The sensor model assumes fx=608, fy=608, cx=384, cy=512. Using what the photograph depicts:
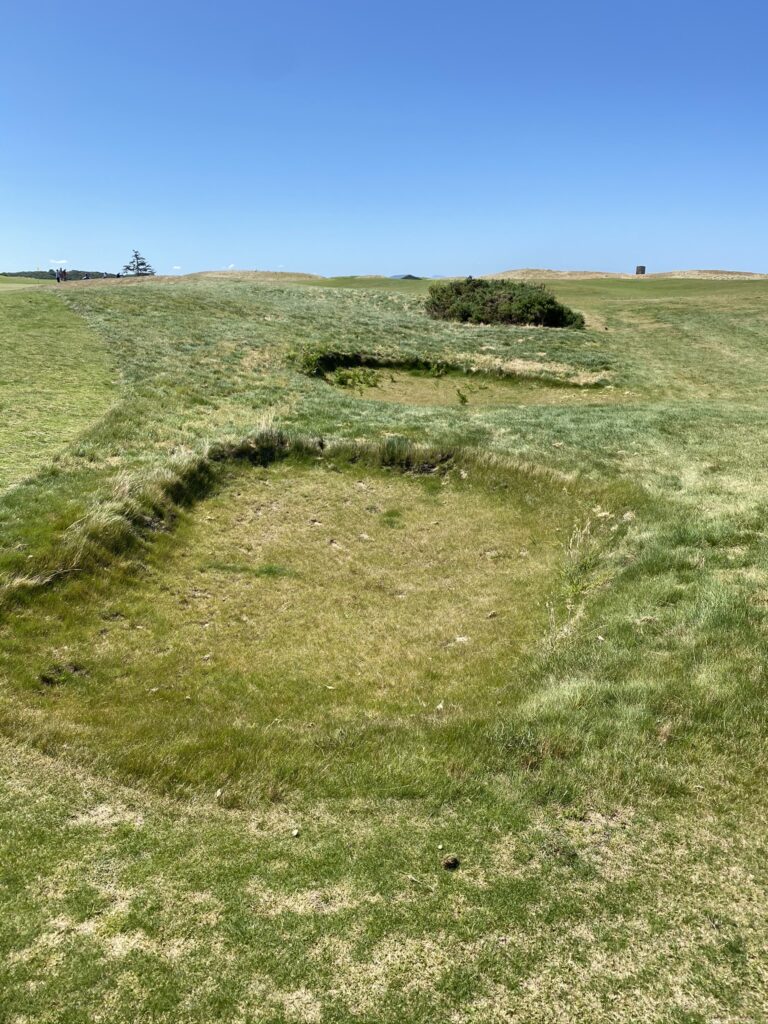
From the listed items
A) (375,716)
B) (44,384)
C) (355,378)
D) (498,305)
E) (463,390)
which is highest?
(498,305)

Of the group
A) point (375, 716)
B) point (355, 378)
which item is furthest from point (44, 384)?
point (375, 716)

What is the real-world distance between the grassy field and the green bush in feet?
78.9

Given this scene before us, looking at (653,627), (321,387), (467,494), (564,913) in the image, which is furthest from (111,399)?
(564,913)

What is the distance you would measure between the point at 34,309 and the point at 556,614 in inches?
1187

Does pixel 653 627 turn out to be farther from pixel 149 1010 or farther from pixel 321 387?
pixel 321 387

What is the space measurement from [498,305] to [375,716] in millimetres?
39461

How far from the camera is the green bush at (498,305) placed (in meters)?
40.4

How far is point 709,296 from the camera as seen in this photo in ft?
168

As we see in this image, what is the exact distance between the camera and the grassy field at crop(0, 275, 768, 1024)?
14.5ft

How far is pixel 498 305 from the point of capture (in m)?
42.4

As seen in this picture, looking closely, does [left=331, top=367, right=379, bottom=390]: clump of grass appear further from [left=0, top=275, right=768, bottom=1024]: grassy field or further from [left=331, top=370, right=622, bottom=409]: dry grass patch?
[left=0, top=275, right=768, bottom=1024]: grassy field

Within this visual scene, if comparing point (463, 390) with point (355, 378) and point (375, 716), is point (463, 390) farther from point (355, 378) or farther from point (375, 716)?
point (375, 716)

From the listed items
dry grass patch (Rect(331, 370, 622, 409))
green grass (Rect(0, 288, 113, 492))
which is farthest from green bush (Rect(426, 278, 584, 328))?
green grass (Rect(0, 288, 113, 492))

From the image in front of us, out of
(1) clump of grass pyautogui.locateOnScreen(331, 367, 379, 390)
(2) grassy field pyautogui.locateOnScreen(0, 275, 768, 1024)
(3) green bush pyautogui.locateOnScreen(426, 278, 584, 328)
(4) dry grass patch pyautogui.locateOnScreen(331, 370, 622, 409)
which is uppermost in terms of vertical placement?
(3) green bush pyautogui.locateOnScreen(426, 278, 584, 328)
